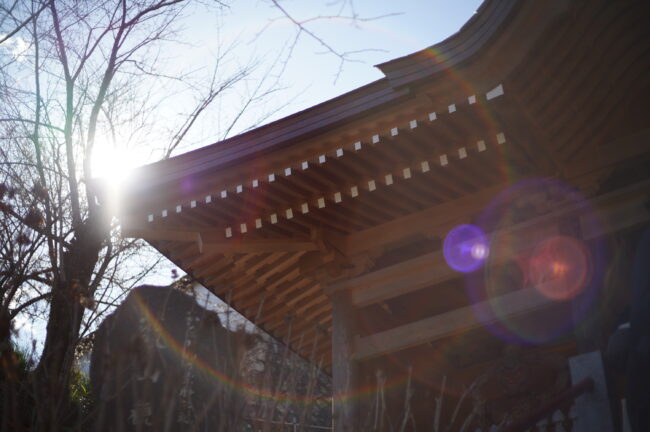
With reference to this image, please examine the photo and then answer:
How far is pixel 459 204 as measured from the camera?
6.63 metres

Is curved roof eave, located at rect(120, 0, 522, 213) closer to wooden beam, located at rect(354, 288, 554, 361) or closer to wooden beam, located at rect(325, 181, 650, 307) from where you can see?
wooden beam, located at rect(325, 181, 650, 307)

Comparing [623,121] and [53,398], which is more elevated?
[623,121]

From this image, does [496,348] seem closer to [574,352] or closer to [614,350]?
[574,352]

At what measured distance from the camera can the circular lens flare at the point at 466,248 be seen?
6.62m

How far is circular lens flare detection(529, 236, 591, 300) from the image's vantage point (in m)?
5.96

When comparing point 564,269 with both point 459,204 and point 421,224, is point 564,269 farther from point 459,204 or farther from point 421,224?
point 421,224

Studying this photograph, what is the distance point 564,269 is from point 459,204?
44.5 inches

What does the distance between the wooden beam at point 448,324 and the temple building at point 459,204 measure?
2cm

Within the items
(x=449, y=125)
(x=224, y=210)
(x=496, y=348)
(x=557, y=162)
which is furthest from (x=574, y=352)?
(x=224, y=210)

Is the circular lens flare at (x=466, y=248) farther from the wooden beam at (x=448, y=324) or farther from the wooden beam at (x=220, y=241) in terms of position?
the wooden beam at (x=220, y=241)

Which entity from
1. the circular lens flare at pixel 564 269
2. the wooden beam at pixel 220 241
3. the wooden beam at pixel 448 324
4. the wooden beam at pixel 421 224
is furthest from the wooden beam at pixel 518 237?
the wooden beam at pixel 220 241

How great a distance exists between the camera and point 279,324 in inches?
348

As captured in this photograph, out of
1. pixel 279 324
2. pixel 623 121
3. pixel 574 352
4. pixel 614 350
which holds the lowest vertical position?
pixel 614 350

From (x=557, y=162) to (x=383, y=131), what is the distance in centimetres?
158
